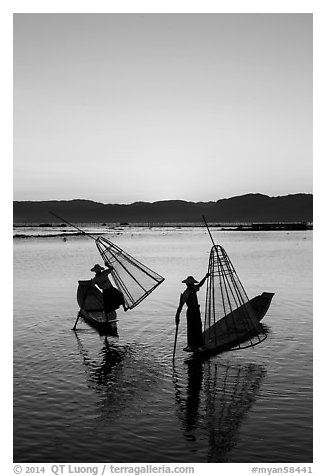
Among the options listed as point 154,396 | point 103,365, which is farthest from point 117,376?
point 154,396

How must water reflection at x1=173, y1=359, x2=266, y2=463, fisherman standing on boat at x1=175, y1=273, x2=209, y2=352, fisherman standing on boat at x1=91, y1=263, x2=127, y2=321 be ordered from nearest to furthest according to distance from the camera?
1. water reflection at x1=173, y1=359, x2=266, y2=463
2. fisherman standing on boat at x1=175, y1=273, x2=209, y2=352
3. fisherman standing on boat at x1=91, y1=263, x2=127, y2=321

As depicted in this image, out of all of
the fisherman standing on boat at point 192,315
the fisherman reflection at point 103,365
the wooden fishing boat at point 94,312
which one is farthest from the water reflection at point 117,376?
the wooden fishing boat at point 94,312

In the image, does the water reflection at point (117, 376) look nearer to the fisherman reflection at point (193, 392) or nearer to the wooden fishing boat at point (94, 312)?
the fisherman reflection at point (193, 392)

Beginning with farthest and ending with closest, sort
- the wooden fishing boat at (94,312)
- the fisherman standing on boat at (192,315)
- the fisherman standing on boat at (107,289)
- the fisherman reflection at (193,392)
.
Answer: the wooden fishing boat at (94,312), the fisherman standing on boat at (107,289), the fisherman standing on boat at (192,315), the fisherman reflection at (193,392)

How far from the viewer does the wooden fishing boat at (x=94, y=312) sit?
1662cm

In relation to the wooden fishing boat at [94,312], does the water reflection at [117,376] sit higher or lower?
lower

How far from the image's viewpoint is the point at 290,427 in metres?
9.00

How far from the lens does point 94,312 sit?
18719mm

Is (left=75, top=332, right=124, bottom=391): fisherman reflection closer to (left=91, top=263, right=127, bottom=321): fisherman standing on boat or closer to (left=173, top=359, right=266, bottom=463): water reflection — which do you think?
(left=173, top=359, right=266, bottom=463): water reflection

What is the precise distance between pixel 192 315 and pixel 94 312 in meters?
6.60

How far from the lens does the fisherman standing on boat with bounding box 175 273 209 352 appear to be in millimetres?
12891

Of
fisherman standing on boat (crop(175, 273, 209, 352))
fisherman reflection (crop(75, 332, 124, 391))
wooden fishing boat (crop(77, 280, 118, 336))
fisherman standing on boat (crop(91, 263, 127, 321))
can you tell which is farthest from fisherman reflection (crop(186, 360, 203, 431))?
fisherman standing on boat (crop(91, 263, 127, 321))

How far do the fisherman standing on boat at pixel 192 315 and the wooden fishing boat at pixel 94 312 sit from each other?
11.2ft

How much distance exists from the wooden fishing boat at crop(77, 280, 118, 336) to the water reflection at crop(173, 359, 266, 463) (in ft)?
15.2
